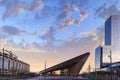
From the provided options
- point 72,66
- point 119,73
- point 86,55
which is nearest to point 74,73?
point 72,66

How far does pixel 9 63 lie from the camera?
169750 mm

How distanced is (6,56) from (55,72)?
3957 cm

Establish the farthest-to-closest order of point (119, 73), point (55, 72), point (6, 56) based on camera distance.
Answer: point (6, 56) → point (55, 72) → point (119, 73)

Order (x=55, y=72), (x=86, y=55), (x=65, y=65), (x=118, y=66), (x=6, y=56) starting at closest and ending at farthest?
(x=86, y=55) < (x=65, y=65) < (x=118, y=66) < (x=55, y=72) < (x=6, y=56)

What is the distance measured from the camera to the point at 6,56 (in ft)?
538

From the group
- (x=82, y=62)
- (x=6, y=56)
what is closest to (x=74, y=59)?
(x=82, y=62)

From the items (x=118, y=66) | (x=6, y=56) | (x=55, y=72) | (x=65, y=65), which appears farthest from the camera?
(x=6, y=56)

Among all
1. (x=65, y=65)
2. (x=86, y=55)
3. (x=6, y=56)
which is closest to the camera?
(x=86, y=55)

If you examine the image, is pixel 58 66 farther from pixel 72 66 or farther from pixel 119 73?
pixel 119 73

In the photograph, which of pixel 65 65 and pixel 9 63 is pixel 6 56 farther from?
pixel 65 65

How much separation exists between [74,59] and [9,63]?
66.4m

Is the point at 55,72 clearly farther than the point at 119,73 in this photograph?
Yes

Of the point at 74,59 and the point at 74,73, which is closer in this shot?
the point at 74,59

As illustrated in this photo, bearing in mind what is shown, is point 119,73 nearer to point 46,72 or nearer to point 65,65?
point 65,65
